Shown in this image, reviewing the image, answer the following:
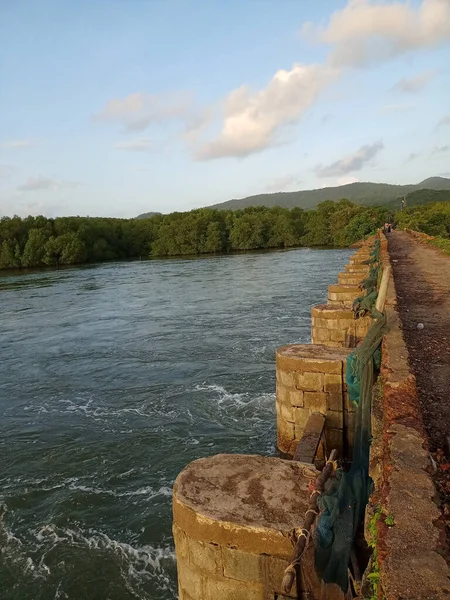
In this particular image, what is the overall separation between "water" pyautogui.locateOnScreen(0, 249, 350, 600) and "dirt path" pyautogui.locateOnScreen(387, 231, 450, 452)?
4485mm

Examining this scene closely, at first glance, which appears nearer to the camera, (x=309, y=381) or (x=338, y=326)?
(x=309, y=381)

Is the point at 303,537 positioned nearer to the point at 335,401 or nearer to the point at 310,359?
the point at 335,401

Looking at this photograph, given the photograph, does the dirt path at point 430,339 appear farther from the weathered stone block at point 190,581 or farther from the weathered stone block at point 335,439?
the weathered stone block at point 190,581

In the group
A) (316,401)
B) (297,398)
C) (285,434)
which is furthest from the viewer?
(285,434)

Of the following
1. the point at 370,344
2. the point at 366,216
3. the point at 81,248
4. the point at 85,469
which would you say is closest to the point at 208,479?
the point at 370,344

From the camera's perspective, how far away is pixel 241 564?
4.54 meters

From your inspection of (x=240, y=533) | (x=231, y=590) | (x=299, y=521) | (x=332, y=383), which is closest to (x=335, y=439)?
(x=332, y=383)

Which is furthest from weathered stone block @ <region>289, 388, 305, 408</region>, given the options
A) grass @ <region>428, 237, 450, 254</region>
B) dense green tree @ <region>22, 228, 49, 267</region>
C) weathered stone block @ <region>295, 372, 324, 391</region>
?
dense green tree @ <region>22, 228, 49, 267</region>

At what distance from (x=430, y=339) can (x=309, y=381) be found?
2376 mm

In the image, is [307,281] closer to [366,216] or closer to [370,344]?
[370,344]

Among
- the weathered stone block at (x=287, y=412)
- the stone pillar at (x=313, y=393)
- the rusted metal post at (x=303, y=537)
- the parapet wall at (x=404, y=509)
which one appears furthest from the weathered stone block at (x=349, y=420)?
the rusted metal post at (x=303, y=537)

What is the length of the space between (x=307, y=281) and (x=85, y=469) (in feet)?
98.4

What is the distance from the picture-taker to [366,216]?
88812 millimetres

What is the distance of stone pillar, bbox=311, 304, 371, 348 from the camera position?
493 inches
